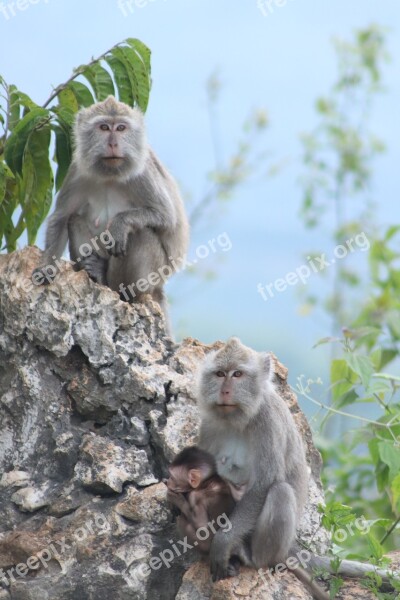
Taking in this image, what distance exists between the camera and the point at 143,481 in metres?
6.60

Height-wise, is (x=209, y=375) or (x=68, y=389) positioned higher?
(x=68, y=389)

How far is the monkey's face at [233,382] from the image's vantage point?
6.15m

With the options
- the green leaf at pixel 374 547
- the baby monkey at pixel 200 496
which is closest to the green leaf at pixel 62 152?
the baby monkey at pixel 200 496

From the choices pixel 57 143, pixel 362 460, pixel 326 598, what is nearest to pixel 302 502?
pixel 326 598

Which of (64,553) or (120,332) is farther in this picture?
(120,332)

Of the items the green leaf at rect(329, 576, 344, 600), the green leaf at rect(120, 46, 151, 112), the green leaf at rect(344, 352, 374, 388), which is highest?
the green leaf at rect(120, 46, 151, 112)

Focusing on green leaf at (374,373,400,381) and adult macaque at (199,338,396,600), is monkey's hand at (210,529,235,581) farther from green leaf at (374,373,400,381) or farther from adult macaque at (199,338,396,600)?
green leaf at (374,373,400,381)

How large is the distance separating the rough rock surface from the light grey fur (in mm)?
264

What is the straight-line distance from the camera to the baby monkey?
6.08 m

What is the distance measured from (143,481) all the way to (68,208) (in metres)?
2.55

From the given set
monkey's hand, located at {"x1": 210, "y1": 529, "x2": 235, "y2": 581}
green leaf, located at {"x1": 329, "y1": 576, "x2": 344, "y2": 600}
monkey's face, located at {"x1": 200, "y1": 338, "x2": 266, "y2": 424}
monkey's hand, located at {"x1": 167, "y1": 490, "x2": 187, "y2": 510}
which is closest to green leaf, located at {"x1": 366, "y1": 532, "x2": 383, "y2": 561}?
green leaf, located at {"x1": 329, "y1": 576, "x2": 344, "y2": 600}

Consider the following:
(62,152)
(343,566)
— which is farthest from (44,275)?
(343,566)

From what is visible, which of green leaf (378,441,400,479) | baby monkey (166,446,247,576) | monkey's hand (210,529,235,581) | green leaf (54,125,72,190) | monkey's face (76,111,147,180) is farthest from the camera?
green leaf (54,125,72,190)

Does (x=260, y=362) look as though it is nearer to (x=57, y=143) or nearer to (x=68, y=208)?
(x=68, y=208)
